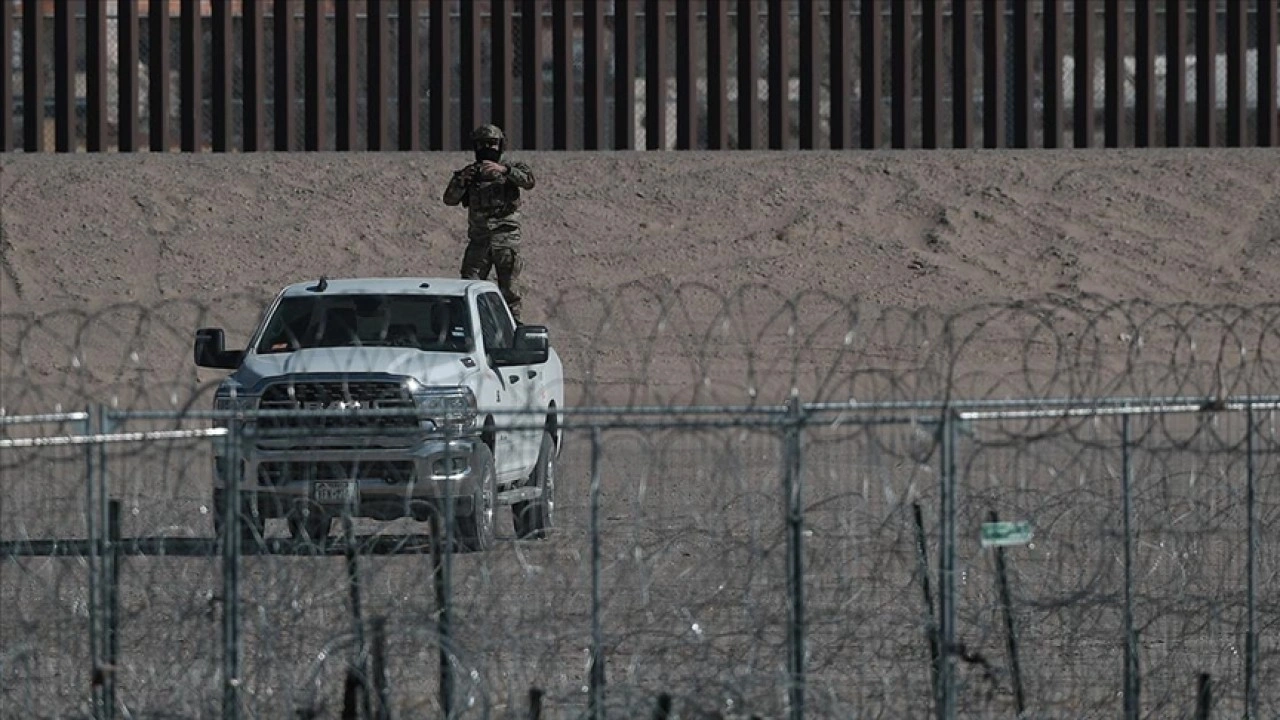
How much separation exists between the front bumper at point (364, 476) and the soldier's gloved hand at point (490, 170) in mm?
7827

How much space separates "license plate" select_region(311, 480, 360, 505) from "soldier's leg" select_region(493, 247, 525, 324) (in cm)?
980

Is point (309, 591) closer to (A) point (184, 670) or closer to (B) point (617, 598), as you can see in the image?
(A) point (184, 670)

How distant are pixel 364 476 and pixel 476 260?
8.79 metres

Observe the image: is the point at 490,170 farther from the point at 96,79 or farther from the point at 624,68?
the point at 96,79

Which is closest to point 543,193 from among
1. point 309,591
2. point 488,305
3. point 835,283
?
point 835,283

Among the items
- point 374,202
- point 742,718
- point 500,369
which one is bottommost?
point 742,718

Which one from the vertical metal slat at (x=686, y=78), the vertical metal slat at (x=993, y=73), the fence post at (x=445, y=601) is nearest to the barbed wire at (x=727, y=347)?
the vertical metal slat at (x=686, y=78)

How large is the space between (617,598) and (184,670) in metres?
3.93

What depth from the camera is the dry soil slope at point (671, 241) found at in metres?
26.8

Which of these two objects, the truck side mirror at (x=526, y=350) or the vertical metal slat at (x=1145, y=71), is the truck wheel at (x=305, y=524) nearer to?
the truck side mirror at (x=526, y=350)

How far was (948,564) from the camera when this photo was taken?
860 cm

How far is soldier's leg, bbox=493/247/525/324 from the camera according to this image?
21.6 m

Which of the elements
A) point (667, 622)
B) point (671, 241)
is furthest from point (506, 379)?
point (671, 241)

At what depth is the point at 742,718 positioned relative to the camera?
8812 mm
